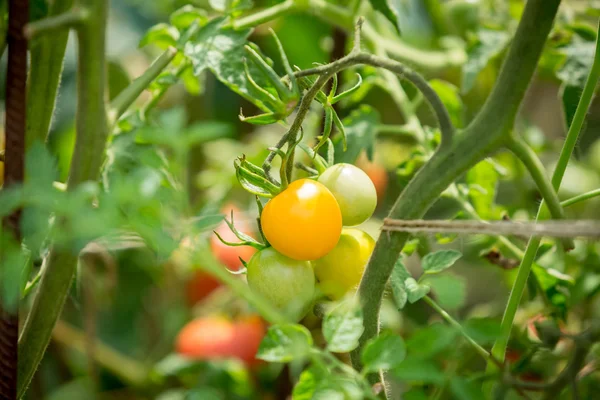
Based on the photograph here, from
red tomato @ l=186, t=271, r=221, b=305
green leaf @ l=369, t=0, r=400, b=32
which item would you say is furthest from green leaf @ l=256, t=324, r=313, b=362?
red tomato @ l=186, t=271, r=221, b=305

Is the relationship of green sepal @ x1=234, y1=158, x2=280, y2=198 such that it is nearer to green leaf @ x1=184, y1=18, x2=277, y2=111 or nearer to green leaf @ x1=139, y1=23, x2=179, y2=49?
green leaf @ x1=184, y1=18, x2=277, y2=111

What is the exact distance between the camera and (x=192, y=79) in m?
0.64

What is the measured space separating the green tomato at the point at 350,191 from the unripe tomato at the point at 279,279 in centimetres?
5

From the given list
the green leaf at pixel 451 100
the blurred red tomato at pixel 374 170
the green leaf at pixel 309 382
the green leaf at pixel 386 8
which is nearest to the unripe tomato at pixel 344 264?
the green leaf at pixel 309 382

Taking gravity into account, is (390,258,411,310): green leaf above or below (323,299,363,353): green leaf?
below

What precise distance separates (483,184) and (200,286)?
0.77 m

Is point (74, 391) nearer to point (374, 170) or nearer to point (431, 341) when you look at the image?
point (374, 170)

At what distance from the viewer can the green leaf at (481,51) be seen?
0.70 meters

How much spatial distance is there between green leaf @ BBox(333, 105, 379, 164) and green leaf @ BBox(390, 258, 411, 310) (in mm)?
152

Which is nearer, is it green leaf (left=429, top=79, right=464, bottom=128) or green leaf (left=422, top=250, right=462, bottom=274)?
green leaf (left=422, top=250, right=462, bottom=274)

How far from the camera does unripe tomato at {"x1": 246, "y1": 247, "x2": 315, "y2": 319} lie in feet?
1.38

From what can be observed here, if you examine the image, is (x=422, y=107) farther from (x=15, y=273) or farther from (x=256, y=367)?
(x=15, y=273)

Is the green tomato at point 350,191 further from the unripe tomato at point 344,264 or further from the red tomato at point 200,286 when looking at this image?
the red tomato at point 200,286

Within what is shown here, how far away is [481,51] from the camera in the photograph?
2.34ft
